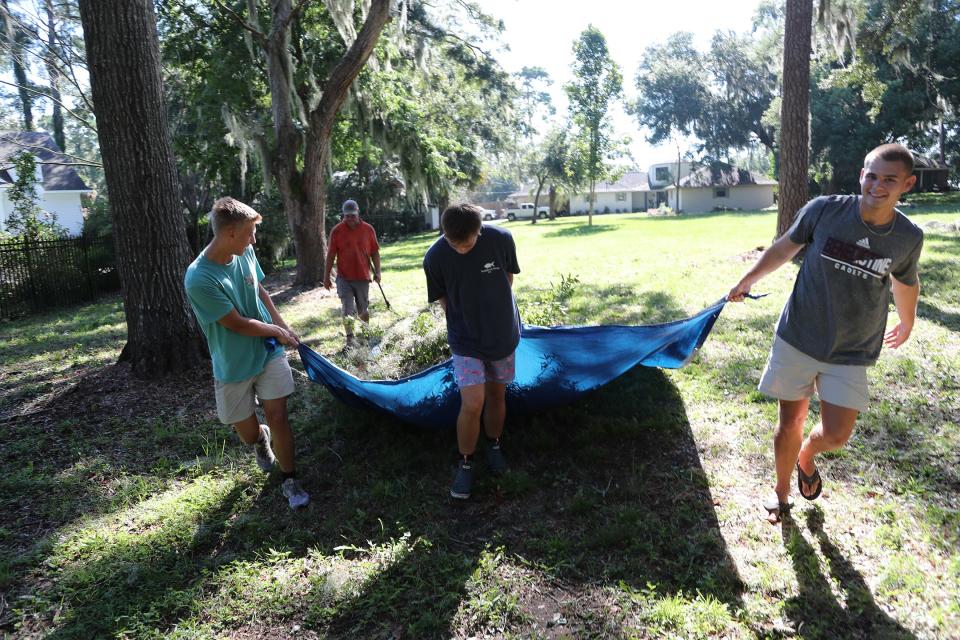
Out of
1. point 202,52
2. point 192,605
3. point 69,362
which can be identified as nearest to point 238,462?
point 192,605

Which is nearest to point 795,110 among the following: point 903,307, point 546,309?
point 546,309

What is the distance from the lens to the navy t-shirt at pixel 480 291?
120 inches

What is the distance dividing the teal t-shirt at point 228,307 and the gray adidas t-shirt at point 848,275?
8.29 feet

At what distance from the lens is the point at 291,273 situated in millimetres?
14555

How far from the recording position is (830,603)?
7.70 ft

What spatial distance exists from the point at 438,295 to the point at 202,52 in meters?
11.1

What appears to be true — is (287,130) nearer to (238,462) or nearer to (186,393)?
(186,393)

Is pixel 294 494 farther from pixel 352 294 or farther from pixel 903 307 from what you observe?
pixel 352 294

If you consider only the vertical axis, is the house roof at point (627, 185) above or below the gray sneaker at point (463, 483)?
above

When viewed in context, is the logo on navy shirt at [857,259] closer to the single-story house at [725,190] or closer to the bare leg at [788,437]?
the bare leg at [788,437]

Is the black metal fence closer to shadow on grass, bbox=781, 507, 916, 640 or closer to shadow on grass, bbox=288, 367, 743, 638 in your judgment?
shadow on grass, bbox=288, 367, 743, 638

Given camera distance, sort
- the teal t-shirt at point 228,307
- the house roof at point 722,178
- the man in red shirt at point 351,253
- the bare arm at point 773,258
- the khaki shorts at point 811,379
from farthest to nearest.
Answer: the house roof at point 722,178 → the man in red shirt at point 351,253 → the teal t-shirt at point 228,307 → the bare arm at point 773,258 → the khaki shorts at point 811,379

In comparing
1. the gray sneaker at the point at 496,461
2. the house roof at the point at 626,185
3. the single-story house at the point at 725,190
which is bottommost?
the gray sneaker at the point at 496,461

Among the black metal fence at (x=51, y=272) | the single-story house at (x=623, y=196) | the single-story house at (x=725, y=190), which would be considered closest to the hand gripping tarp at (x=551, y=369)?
the black metal fence at (x=51, y=272)
